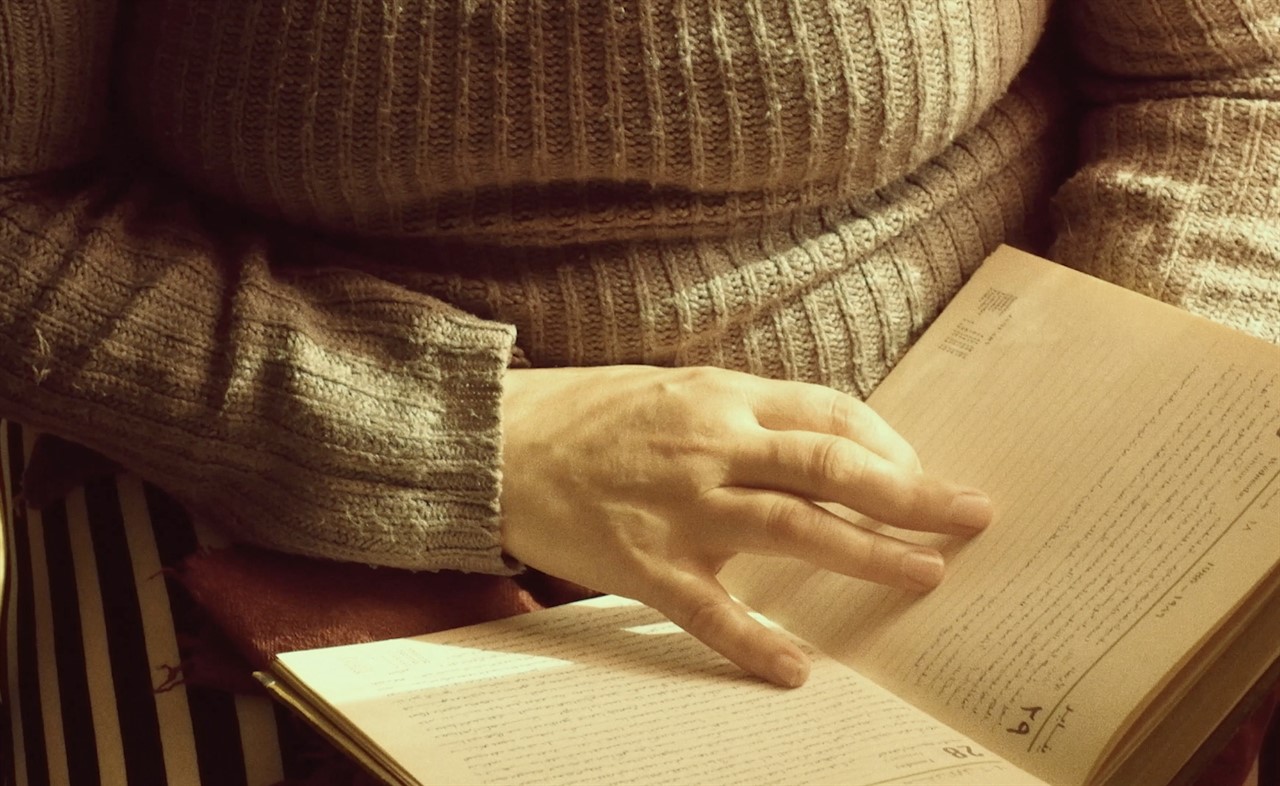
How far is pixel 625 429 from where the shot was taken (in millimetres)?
638

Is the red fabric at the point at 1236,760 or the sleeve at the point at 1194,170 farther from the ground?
the sleeve at the point at 1194,170

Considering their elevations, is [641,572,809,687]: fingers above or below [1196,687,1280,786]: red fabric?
above

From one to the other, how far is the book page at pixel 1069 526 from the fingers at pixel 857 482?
2 cm

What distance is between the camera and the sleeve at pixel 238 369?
632 mm

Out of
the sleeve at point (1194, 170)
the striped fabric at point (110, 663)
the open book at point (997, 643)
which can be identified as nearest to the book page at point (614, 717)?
the open book at point (997, 643)

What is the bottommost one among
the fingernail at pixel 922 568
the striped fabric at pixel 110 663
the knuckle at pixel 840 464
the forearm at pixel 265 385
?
the striped fabric at pixel 110 663

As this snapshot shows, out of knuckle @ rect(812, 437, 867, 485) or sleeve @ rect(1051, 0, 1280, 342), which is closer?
knuckle @ rect(812, 437, 867, 485)

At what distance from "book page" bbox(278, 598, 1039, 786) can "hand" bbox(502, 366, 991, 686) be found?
0.09 ft

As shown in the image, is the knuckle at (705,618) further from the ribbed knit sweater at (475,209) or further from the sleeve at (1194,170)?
the sleeve at (1194,170)

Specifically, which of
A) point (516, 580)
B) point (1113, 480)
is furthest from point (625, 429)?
point (1113, 480)

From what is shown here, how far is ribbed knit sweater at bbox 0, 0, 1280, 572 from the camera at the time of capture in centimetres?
62

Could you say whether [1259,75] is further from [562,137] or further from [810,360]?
[562,137]

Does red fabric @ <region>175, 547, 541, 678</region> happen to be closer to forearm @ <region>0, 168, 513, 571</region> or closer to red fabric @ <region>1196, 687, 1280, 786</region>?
forearm @ <region>0, 168, 513, 571</region>

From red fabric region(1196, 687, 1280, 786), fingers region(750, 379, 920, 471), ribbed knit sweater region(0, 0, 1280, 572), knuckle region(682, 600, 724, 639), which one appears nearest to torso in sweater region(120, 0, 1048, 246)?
ribbed knit sweater region(0, 0, 1280, 572)
